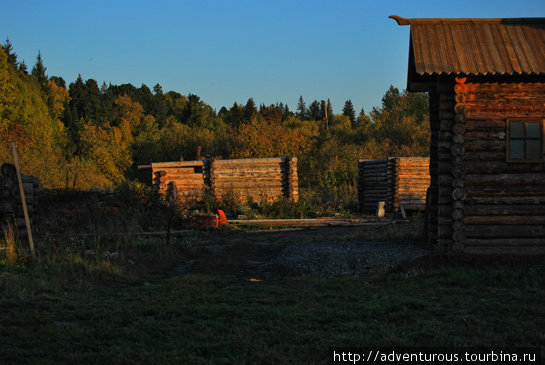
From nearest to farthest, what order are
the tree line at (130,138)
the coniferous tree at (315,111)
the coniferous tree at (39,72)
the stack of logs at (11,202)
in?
the stack of logs at (11,202) < the tree line at (130,138) < the coniferous tree at (39,72) < the coniferous tree at (315,111)

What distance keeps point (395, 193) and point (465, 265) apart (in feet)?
44.8

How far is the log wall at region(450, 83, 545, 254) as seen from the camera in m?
10.0

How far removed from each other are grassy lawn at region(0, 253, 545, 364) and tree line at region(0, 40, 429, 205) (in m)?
13.3

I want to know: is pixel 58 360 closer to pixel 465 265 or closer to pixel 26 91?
pixel 465 265

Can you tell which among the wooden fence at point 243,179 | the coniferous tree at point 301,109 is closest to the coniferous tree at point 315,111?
the coniferous tree at point 301,109

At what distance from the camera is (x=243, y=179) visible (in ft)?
77.5

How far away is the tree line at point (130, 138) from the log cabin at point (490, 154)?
48.4 feet

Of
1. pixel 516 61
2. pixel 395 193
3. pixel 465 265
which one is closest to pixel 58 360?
pixel 465 265

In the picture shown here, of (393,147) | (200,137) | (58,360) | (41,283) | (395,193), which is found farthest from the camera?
(200,137)

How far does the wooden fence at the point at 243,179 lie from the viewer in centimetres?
2342

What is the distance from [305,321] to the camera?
5.80 m

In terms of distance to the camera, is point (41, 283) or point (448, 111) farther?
point (448, 111)

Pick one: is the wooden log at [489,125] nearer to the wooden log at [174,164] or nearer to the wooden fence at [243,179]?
the wooden fence at [243,179]

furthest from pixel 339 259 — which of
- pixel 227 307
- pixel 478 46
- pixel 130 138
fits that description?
pixel 130 138
